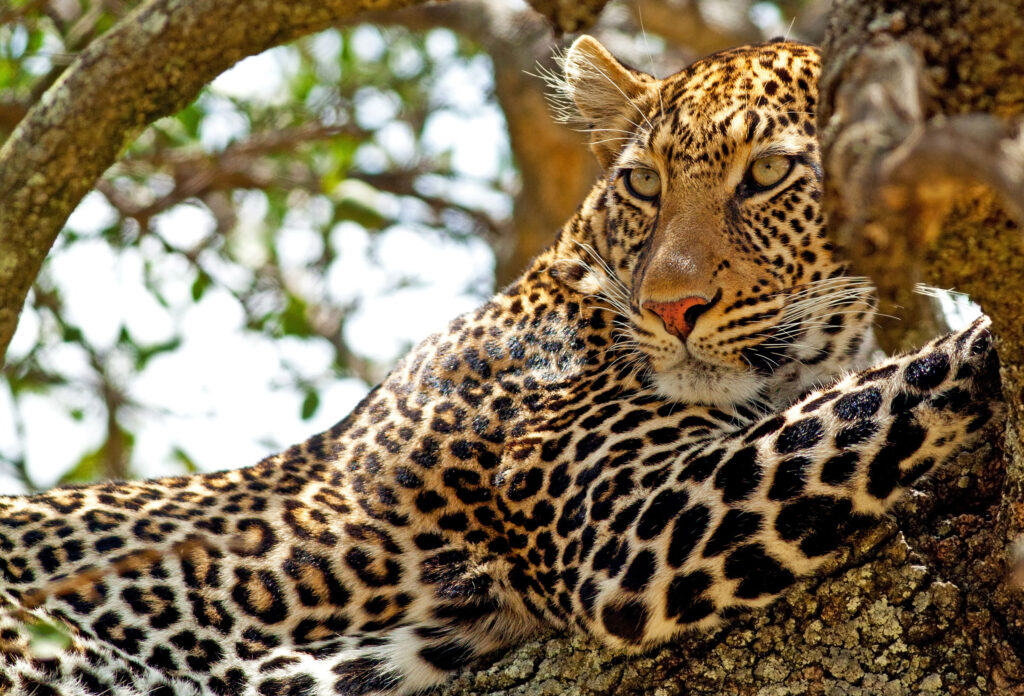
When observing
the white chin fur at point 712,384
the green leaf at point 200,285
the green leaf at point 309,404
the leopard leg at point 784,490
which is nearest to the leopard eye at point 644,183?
the white chin fur at point 712,384

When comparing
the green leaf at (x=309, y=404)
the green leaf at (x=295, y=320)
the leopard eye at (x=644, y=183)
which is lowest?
the green leaf at (x=309, y=404)

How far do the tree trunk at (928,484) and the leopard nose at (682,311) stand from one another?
1244 millimetres

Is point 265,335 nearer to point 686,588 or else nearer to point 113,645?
point 113,645

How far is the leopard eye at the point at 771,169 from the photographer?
5.91 metres

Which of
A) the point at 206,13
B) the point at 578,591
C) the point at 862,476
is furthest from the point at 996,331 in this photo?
the point at 206,13

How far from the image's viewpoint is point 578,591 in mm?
5324

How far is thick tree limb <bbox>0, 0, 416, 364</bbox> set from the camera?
5184 mm

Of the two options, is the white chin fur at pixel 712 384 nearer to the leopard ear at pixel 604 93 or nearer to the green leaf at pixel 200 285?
the leopard ear at pixel 604 93

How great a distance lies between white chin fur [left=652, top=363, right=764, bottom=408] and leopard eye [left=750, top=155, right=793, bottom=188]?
0.93 m

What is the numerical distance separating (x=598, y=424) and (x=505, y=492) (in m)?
0.54

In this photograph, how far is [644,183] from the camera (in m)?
6.28

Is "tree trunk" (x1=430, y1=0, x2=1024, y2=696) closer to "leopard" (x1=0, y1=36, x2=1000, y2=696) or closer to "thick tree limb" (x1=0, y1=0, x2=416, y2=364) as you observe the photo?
"leopard" (x1=0, y1=36, x2=1000, y2=696)

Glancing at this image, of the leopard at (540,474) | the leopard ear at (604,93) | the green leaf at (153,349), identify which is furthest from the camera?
the green leaf at (153,349)

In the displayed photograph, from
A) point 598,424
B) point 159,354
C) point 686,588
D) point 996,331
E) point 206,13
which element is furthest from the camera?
point 159,354
